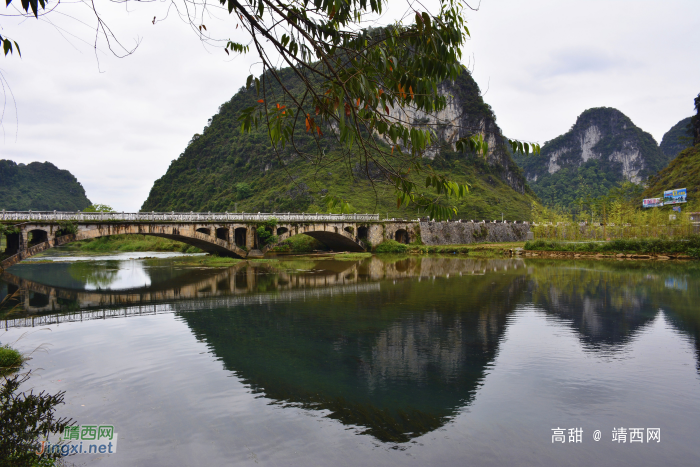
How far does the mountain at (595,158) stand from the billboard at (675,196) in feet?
238

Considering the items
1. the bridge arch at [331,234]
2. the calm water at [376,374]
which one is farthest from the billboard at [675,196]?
the calm water at [376,374]

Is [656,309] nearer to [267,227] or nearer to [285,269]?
[285,269]

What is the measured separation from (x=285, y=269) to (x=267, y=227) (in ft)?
45.3

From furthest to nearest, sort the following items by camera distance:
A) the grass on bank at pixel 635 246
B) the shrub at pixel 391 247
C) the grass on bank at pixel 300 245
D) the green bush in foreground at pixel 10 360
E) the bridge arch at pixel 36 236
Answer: the shrub at pixel 391 247 → the grass on bank at pixel 300 245 → the grass on bank at pixel 635 246 → the bridge arch at pixel 36 236 → the green bush in foreground at pixel 10 360

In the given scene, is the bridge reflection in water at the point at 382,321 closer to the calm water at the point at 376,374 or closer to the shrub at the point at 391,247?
the calm water at the point at 376,374

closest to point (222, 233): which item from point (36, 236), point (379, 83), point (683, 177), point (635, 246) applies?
point (36, 236)

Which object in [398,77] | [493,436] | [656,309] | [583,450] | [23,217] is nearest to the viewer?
[398,77]

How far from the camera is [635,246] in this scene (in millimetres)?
45156

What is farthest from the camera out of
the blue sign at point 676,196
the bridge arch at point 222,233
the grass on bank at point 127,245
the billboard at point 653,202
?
the billboard at point 653,202

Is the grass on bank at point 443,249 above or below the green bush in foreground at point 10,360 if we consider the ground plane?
above

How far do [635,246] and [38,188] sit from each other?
471ft

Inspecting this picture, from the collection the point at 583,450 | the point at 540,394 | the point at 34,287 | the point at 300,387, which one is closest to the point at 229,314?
the point at 300,387

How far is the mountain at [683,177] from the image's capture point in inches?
2905

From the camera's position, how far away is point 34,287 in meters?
27.8
